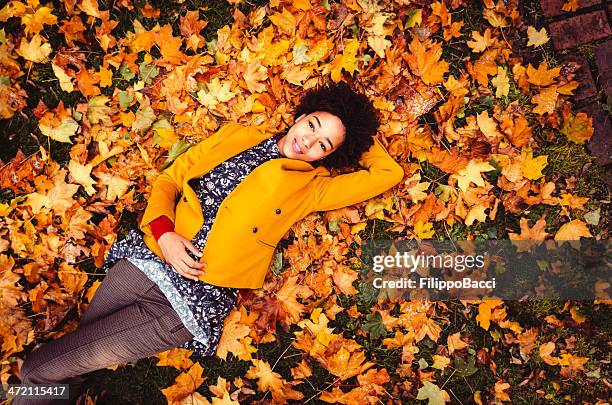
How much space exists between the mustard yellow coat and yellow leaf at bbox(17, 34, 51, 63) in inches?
55.6

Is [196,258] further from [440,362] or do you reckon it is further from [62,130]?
[440,362]

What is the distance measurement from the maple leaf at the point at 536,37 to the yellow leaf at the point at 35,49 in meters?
3.54

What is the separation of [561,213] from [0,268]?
13.1 feet

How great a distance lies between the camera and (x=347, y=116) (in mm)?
3053

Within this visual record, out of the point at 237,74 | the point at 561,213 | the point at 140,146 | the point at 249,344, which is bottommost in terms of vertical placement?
the point at 249,344

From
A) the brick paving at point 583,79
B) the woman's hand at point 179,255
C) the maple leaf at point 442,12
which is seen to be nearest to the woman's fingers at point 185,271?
the woman's hand at point 179,255

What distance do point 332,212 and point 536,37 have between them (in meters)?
2.00

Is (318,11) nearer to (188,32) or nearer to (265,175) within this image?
(188,32)

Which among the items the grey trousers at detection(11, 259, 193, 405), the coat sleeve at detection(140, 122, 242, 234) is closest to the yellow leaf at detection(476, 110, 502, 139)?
the coat sleeve at detection(140, 122, 242, 234)

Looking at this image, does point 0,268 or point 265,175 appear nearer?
point 265,175

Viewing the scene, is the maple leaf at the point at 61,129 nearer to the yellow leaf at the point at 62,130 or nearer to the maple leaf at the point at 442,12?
the yellow leaf at the point at 62,130

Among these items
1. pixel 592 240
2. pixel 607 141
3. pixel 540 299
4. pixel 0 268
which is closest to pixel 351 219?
pixel 540 299

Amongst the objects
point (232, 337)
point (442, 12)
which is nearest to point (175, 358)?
point (232, 337)

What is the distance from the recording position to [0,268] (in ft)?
10.8
